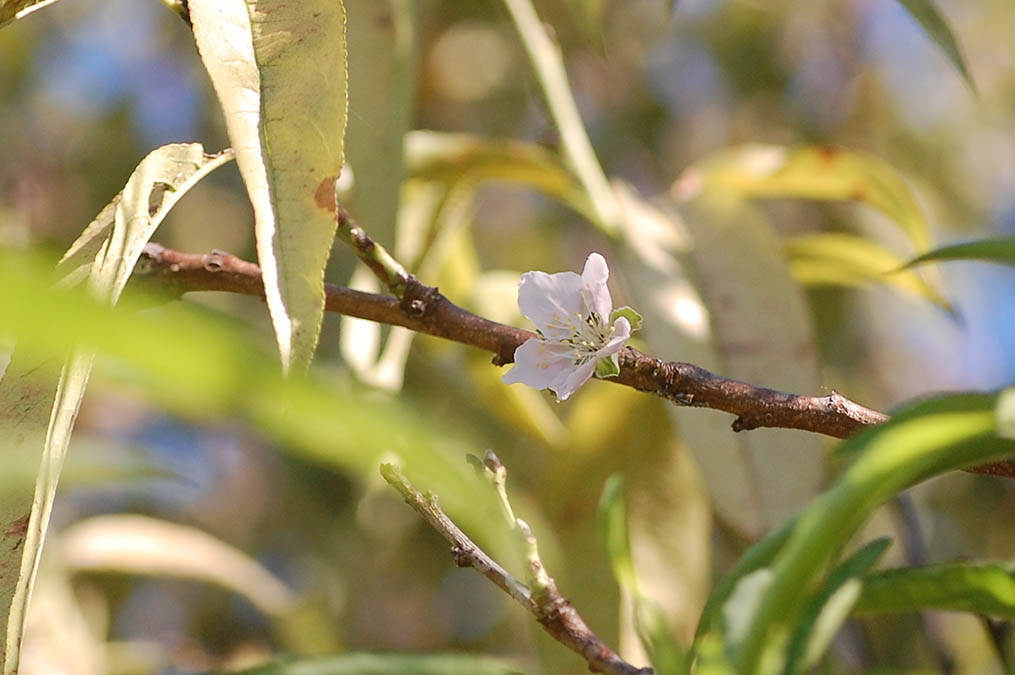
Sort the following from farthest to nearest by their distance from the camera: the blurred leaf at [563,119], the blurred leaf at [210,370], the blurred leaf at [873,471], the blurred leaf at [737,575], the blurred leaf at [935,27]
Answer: the blurred leaf at [563,119], the blurred leaf at [935,27], the blurred leaf at [737,575], the blurred leaf at [873,471], the blurred leaf at [210,370]

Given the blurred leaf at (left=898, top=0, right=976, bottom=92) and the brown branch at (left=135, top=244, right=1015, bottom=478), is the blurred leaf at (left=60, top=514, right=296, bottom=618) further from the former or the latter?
the blurred leaf at (left=898, top=0, right=976, bottom=92)

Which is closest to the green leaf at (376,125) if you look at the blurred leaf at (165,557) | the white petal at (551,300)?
the white petal at (551,300)

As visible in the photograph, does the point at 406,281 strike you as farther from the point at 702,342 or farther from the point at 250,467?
the point at 250,467

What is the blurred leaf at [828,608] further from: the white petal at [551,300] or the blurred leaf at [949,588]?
the white petal at [551,300]

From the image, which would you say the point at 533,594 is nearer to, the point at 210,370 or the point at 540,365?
the point at 540,365

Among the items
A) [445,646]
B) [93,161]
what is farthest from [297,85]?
[93,161]

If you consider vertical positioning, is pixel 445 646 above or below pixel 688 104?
below
